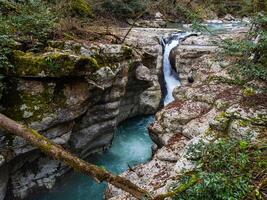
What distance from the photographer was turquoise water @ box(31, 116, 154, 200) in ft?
30.1

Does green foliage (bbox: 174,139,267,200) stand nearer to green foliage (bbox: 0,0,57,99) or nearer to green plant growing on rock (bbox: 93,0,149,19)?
green foliage (bbox: 0,0,57,99)

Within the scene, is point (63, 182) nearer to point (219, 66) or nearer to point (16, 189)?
point (16, 189)

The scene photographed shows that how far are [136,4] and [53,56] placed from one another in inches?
493

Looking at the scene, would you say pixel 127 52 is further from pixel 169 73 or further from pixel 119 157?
pixel 169 73

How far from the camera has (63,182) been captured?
947 cm

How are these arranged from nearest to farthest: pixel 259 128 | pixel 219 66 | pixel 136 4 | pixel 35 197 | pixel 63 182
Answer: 1. pixel 259 128
2. pixel 35 197
3. pixel 63 182
4. pixel 219 66
5. pixel 136 4

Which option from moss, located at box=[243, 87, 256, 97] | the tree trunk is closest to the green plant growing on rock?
moss, located at box=[243, 87, 256, 97]

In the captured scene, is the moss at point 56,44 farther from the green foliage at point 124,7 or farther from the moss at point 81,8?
the green foliage at point 124,7

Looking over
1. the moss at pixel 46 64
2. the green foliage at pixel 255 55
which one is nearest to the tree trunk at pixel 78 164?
the moss at pixel 46 64

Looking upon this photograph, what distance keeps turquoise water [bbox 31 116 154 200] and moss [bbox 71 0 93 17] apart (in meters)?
4.86

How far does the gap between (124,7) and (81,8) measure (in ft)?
16.1

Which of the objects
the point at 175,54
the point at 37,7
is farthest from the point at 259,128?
the point at 175,54

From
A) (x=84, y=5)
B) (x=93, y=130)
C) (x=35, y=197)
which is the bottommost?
(x=35, y=197)

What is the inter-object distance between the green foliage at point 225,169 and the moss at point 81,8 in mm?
9827
